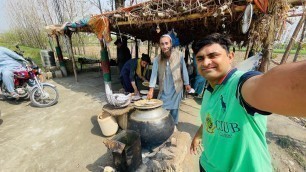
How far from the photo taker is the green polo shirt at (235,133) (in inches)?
43.5

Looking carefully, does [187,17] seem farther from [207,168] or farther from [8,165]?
[8,165]

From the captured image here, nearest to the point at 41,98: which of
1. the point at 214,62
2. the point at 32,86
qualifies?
the point at 32,86

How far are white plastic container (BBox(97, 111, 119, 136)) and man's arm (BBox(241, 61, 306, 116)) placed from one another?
398cm

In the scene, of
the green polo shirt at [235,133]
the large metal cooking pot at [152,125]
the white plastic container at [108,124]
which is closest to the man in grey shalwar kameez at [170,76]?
the large metal cooking pot at [152,125]

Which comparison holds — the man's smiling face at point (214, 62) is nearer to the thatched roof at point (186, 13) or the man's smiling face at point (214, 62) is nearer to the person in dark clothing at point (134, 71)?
the thatched roof at point (186, 13)

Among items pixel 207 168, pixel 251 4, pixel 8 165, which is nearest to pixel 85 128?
pixel 8 165

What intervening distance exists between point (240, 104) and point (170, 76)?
3.01 m

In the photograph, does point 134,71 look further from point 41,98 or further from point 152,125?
point 41,98

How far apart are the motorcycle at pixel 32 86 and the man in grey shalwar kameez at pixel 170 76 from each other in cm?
426

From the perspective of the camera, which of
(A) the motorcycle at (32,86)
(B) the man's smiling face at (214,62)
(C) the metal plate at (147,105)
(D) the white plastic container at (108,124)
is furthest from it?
(A) the motorcycle at (32,86)

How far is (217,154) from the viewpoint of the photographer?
1.33 m

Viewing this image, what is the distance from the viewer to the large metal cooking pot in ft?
11.1

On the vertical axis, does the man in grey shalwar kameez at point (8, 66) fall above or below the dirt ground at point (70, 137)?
above

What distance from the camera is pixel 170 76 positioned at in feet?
13.2
